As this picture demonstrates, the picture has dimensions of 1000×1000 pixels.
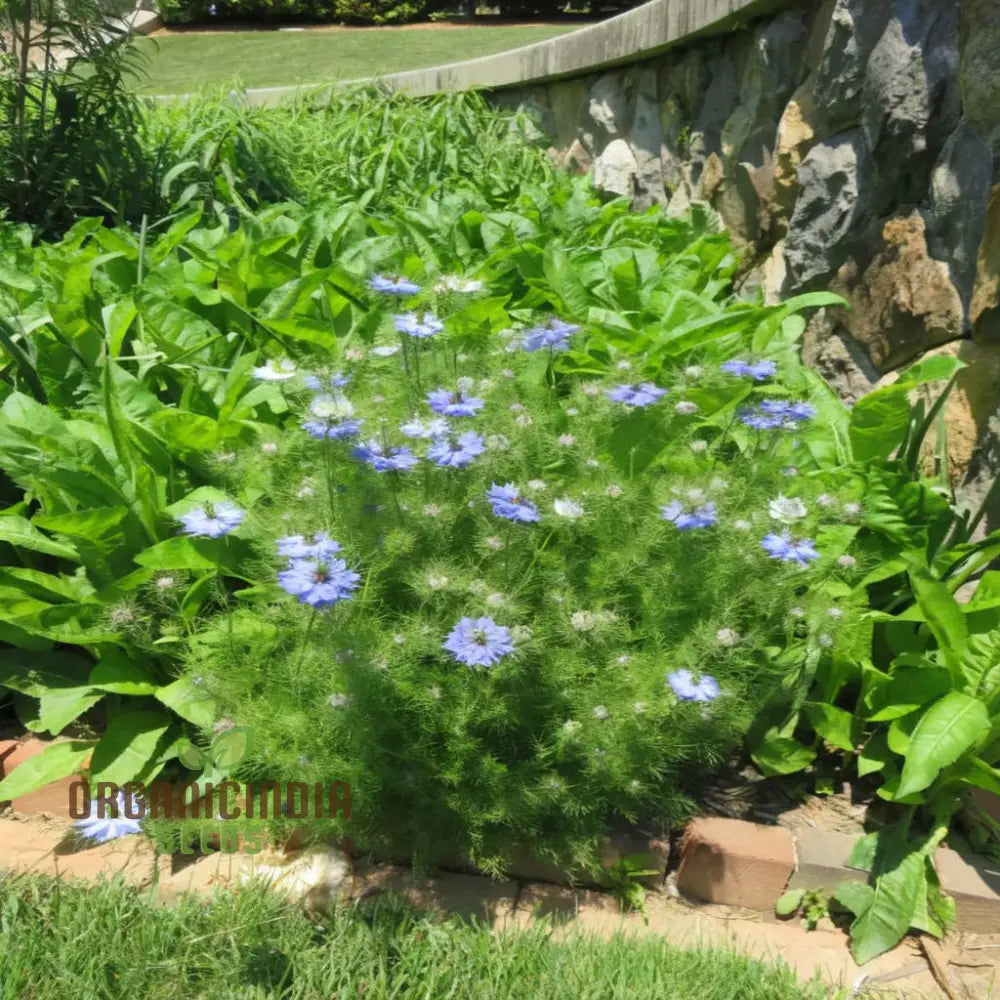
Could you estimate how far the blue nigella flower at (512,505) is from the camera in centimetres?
172

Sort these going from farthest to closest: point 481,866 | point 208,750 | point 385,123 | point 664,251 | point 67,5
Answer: point 385,123 → point 67,5 → point 664,251 → point 208,750 → point 481,866

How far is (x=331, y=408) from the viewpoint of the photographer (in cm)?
195

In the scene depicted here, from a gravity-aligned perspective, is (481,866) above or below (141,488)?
below

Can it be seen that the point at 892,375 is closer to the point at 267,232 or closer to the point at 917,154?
the point at 917,154

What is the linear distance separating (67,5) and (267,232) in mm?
1708

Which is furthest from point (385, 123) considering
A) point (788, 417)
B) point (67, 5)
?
point (788, 417)

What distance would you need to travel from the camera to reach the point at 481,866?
6.17ft

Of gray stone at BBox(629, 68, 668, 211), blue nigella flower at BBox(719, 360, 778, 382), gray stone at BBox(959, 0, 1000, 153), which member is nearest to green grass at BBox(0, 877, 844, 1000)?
blue nigella flower at BBox(719, 360, 778, 382)

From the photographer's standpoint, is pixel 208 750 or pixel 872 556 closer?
pixel 208 750

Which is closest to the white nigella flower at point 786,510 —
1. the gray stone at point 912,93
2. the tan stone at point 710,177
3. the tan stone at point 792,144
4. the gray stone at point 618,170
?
the gray stone at point 912,93

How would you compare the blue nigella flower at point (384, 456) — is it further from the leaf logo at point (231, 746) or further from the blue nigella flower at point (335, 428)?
the leaf logo at point (231, 746)

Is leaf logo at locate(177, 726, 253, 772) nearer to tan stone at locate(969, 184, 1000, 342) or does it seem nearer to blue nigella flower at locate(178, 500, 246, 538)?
blue nigella flower at locate(178, 500, 246, 538)

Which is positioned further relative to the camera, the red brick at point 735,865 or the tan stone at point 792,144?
the tan stone at point 792,144

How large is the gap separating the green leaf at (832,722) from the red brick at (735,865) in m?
0.23
